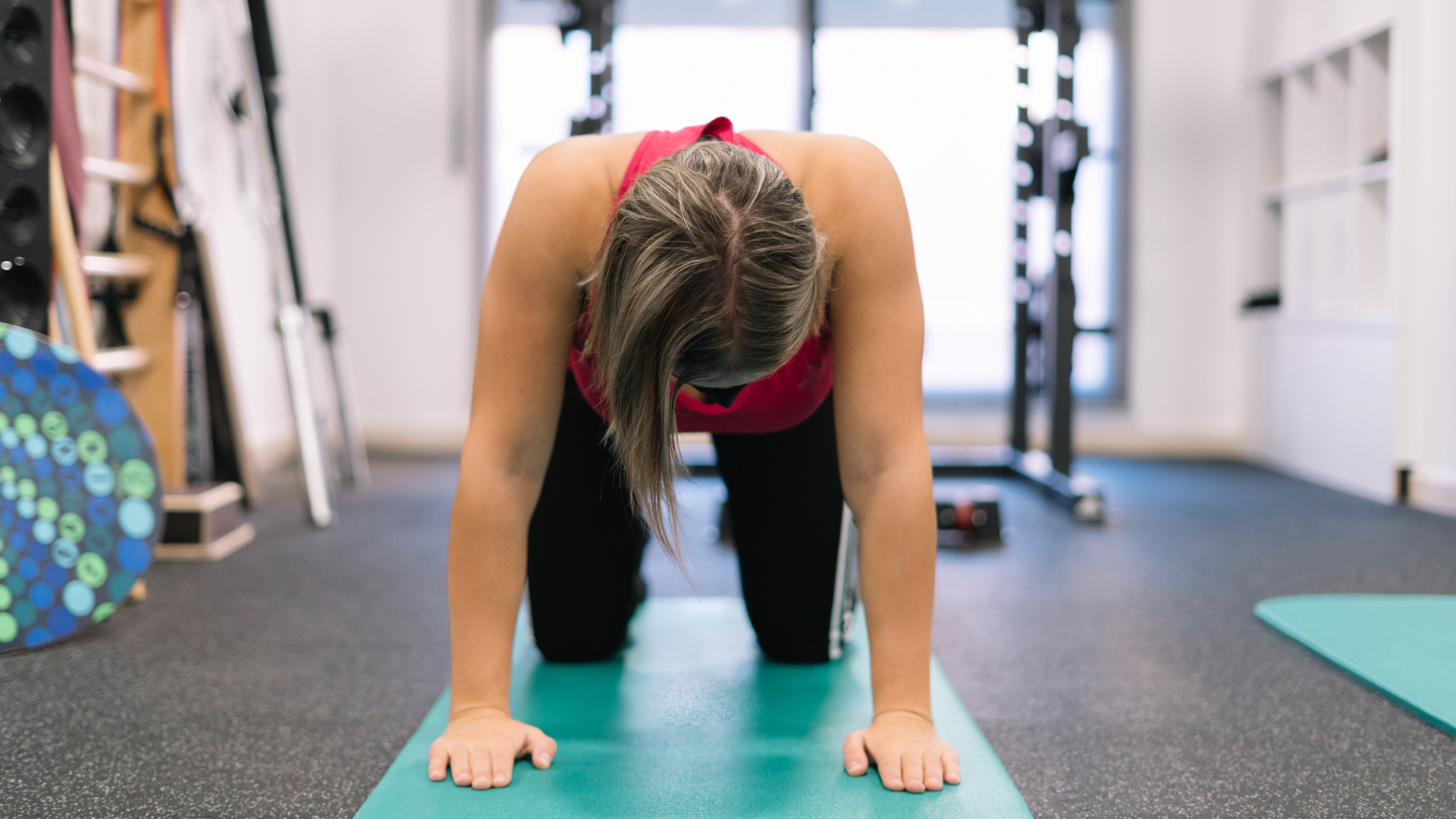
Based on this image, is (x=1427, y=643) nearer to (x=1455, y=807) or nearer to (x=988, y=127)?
(x=1455, y=807)

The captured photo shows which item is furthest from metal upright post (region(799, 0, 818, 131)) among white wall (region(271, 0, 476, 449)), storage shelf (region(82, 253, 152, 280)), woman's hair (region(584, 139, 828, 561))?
woman's hair (region(584, 139, 828, 561))

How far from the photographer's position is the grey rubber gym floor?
1.21 metres

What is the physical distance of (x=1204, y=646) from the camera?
1.82 m

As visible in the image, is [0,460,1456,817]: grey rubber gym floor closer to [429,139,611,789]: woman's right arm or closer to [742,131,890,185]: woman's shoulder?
[429,139,611,789]: woman's right arm

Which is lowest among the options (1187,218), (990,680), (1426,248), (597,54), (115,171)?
(990,680)

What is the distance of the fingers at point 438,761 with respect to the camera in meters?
1.10

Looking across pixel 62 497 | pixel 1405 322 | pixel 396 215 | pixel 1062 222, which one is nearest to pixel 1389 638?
pixel 1062 222

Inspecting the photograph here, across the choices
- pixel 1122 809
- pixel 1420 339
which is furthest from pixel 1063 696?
pixel 1420 339

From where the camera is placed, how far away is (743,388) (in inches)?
43.5

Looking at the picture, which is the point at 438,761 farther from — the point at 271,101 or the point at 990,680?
the point at 271,101

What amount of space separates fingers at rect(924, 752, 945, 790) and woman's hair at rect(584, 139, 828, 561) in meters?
0.40

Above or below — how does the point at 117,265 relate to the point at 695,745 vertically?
above

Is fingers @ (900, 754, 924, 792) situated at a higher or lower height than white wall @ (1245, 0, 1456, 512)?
lower

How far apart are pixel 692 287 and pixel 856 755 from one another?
0.58 m
